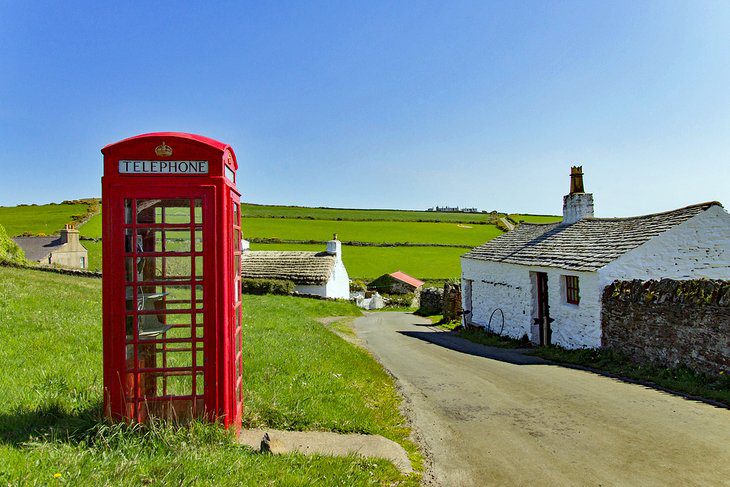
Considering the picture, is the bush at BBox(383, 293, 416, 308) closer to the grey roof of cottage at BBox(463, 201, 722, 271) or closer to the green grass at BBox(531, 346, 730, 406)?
the grey roof of cottage at BBox(463, 201, 722, 271)

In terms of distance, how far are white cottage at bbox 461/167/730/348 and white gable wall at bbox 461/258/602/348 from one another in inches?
1.2

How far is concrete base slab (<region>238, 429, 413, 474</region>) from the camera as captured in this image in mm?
5277

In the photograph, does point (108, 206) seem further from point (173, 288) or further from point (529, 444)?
point (529, 444)

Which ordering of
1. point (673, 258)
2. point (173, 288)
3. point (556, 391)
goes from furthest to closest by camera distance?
point (673, 258) → point (556, 391) → point (173, 288)

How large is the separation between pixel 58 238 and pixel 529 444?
56.5 m

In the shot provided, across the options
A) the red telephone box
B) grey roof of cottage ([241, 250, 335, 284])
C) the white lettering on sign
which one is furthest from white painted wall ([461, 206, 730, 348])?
grey roof of cottage ([241, 250, 335, 284])

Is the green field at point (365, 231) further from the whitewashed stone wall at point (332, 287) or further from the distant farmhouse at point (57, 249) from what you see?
the whitewashed stone wall at point (332, 287)

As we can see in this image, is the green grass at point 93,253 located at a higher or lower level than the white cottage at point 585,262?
higher

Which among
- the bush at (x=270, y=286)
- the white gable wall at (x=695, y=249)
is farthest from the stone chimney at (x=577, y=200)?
the bush at (x=270, y=286)

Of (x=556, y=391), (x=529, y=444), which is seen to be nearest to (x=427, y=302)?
(x=556, y=391)

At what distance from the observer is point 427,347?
16.6 meters

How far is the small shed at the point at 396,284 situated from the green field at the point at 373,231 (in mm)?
18320

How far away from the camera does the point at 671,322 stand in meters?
11.1

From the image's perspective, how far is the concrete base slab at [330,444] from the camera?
5277 millimetres
